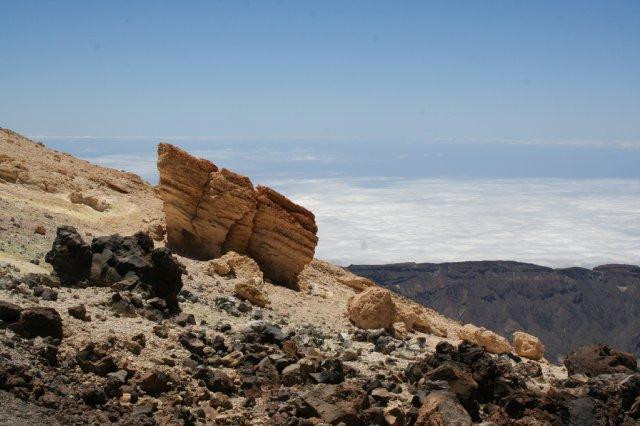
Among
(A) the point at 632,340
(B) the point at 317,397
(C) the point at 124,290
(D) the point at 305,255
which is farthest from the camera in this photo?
(A) the point at 632,340

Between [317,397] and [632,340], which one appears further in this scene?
[632,340]

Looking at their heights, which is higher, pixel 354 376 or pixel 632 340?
pixel 354 376

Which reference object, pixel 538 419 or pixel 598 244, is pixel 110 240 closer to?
pixel 538 419

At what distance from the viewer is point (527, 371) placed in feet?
52.2

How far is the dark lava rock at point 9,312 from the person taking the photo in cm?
1124

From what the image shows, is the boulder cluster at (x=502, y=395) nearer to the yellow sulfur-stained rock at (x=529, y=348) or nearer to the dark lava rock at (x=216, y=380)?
the dark lava rock at (x=216, y=380)

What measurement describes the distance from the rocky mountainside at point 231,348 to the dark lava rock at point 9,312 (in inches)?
0.7

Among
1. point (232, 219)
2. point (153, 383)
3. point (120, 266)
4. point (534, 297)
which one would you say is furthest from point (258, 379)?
point (534, 297)

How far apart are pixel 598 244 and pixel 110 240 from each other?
195227 millimetres

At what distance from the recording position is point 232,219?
2133cm

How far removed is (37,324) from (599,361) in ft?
39.0

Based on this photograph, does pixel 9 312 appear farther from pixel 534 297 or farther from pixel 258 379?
pixel 534 297

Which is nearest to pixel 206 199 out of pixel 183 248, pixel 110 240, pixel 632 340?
pixel 183 248

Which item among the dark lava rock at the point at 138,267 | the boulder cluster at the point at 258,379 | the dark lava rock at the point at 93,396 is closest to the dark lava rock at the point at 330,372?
the boulder cluster at the point at 258,379
